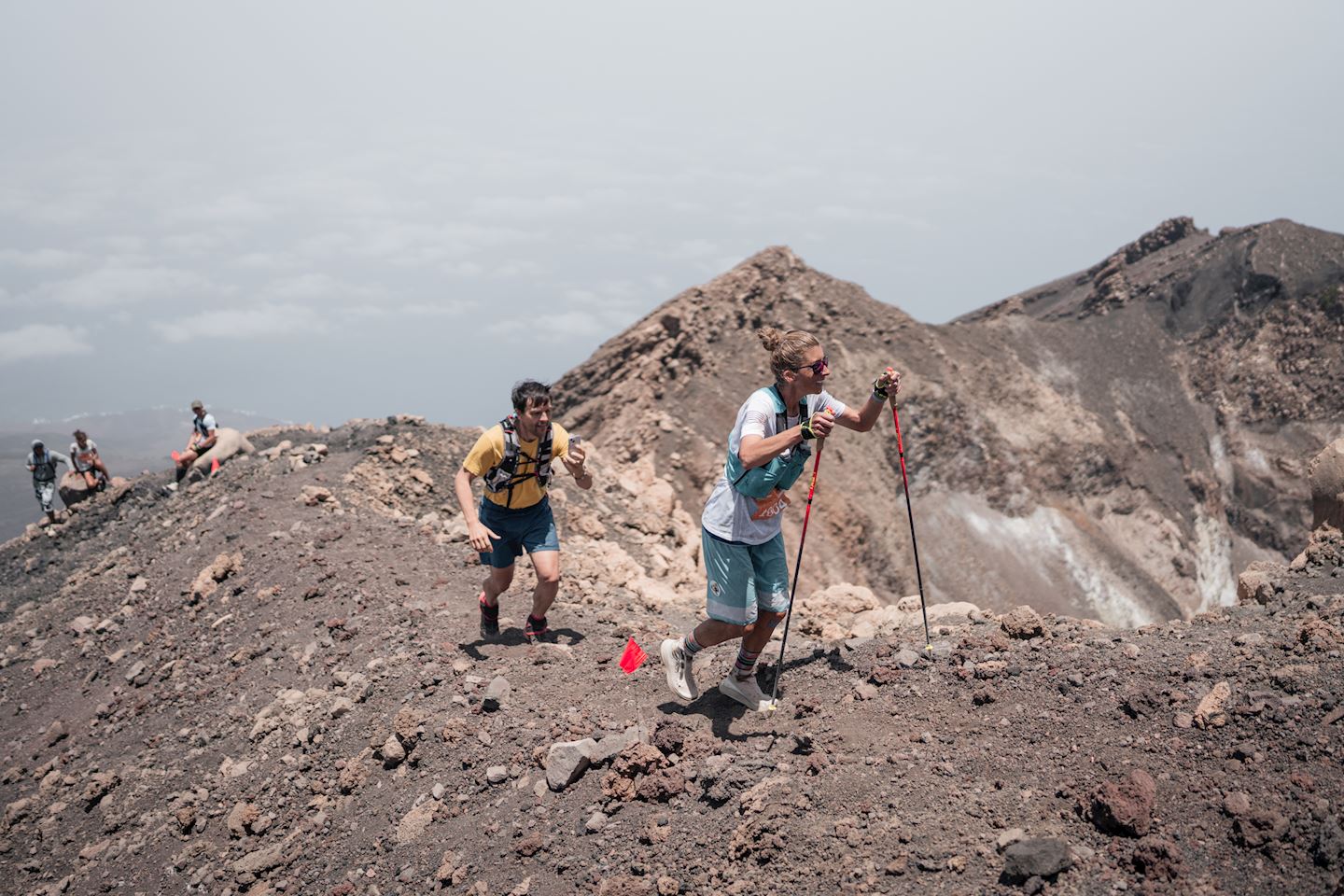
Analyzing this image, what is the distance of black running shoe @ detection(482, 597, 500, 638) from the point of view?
21.2 feet

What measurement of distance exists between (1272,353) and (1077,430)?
9.26 m

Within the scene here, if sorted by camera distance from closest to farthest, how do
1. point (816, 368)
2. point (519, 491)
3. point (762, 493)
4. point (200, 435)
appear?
1. point (816, 368)
2. point (762, 493)
3. point (519, 491)
4. point (200, 435)

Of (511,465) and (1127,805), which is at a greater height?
(511,465)

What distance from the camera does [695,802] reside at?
4.29 m

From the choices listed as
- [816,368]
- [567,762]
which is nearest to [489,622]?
[567,762]

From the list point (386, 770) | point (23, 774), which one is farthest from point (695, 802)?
point (23, 774)

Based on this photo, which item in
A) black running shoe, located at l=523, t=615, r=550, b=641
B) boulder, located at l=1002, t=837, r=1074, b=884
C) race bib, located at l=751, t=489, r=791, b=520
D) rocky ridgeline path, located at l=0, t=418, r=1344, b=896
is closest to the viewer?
boulder, located at l=1002, t=837, r=1074, b=884

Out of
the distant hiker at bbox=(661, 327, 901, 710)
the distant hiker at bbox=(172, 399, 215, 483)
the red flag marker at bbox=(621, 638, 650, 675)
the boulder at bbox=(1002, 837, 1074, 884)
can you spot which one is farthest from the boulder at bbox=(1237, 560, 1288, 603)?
the distant hiker at bbox=(172, 399, 215, 483)

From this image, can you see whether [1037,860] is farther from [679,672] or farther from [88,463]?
[88,463]

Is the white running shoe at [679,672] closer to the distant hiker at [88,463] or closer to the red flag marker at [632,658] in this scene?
the red flag marker at [632,658]

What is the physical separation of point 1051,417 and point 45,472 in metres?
26.6

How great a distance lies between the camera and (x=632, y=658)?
6125mm

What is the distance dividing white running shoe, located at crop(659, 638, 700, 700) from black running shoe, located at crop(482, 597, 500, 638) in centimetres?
174

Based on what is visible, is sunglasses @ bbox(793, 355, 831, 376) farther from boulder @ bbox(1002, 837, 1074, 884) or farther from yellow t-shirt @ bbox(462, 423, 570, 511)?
boulder @ bbox(1002, 837, 1074, 884)
